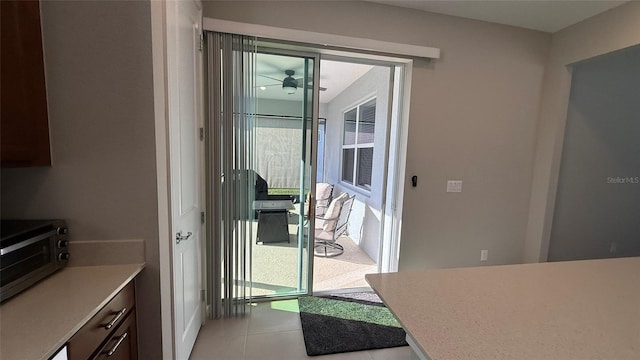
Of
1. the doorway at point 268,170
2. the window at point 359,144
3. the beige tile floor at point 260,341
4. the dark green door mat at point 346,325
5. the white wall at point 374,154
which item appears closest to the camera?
the beige tile floor at point 260,341

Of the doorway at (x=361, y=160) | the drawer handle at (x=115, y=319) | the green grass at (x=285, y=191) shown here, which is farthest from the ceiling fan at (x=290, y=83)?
the drawer handle at (x=115, y=319)

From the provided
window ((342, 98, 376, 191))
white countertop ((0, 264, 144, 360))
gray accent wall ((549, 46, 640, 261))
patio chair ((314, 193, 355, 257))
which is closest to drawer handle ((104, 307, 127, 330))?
white countertop ((0, 264, 144, 360))

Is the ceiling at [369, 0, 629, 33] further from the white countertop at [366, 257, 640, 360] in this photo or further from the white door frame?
the white countertop at [366, 257, 640, 360]

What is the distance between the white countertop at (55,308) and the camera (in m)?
0.75

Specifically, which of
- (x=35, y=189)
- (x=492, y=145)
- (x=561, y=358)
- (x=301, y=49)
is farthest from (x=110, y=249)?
(x=492, y=145)

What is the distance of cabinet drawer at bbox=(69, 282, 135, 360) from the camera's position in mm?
873

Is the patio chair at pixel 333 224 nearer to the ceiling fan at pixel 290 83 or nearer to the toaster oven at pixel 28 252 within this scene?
the ceiling fan at pixel 290 83

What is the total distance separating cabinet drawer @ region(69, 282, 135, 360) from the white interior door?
0.25 meters

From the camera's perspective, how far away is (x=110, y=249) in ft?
4.13

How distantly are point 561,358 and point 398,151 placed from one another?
6.72 feet

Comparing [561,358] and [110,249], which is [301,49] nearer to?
[110,249]

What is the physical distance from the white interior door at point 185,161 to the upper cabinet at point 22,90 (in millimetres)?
478

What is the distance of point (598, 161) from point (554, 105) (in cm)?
96

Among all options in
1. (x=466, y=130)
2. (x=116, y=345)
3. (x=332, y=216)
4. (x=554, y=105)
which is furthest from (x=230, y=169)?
(x=554, y=105)
